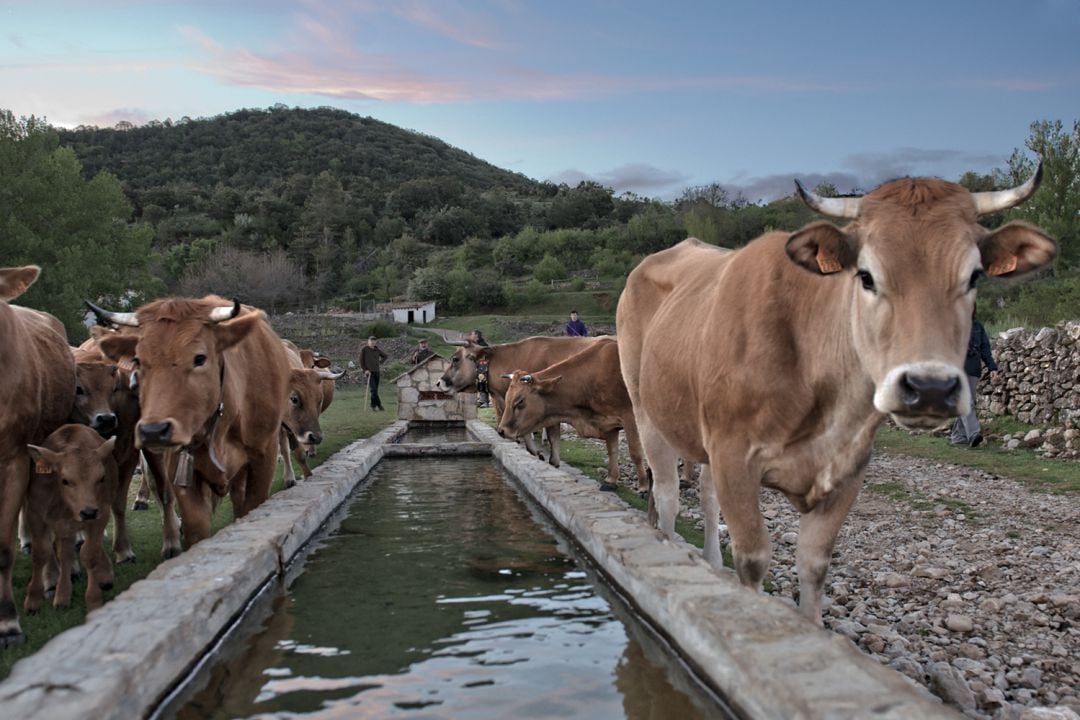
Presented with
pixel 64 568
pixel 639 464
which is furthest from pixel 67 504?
pixel 639 464

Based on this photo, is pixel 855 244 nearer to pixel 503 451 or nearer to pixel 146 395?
pixel 146 395

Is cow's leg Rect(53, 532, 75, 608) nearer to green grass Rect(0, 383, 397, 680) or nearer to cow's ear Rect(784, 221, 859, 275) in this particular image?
green grass Rect(0, 383, 397, 680)

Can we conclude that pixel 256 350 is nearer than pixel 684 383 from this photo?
No

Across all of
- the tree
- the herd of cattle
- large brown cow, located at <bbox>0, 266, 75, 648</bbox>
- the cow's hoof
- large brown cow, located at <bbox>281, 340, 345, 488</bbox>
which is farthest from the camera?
the tree

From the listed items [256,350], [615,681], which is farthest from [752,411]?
[256,350]

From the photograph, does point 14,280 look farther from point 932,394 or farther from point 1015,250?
point 1015,250

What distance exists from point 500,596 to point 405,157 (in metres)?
153

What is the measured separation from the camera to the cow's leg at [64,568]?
5.52 meters

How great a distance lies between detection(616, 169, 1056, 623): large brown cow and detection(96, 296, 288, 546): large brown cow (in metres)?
2.94

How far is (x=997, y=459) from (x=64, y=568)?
1089cm

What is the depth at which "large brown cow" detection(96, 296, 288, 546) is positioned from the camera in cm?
552

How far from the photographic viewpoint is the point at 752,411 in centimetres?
438

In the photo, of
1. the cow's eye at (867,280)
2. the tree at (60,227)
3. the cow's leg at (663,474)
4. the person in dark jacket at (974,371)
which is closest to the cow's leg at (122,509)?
the cow's leg at (663,474)

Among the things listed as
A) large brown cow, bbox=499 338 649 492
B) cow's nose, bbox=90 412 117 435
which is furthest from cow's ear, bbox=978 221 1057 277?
large brown cow, bbox=499 338 649 492
